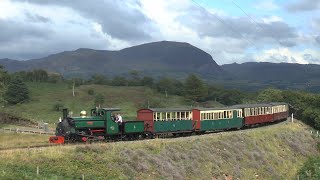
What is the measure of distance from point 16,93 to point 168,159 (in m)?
106

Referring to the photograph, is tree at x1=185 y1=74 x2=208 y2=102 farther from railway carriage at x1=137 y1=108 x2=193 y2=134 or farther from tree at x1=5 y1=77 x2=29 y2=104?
railway carriage at x1=137 y1=108 x2=193 y2=134

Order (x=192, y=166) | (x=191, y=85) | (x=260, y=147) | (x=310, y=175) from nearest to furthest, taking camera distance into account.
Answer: (x=192, y=166) → (x=310, y=175) → (x=260, y=147) → (x=191, y=85)

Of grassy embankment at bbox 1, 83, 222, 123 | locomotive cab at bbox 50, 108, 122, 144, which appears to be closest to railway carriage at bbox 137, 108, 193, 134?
locomotive cab at bbox 50, 108, 122, 144

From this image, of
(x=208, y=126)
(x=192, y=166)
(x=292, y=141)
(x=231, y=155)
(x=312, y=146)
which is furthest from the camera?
(x=312, y=146)

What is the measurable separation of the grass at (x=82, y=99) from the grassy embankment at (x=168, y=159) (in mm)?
70525

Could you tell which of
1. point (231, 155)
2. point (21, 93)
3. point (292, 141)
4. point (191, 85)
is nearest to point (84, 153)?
point (231, 155)

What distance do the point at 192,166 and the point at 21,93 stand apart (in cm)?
10660

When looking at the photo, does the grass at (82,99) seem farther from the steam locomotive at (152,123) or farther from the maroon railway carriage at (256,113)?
the steam locomotive at (152,123)

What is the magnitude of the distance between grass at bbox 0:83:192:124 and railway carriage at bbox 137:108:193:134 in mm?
67907

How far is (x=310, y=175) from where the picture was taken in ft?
132

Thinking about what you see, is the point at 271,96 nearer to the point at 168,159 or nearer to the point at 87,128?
the point at 87,128

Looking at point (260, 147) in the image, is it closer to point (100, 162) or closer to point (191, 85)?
point (100, 162)

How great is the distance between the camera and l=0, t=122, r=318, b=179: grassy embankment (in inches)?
959

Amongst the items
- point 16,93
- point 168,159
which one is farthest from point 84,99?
point 168,159
